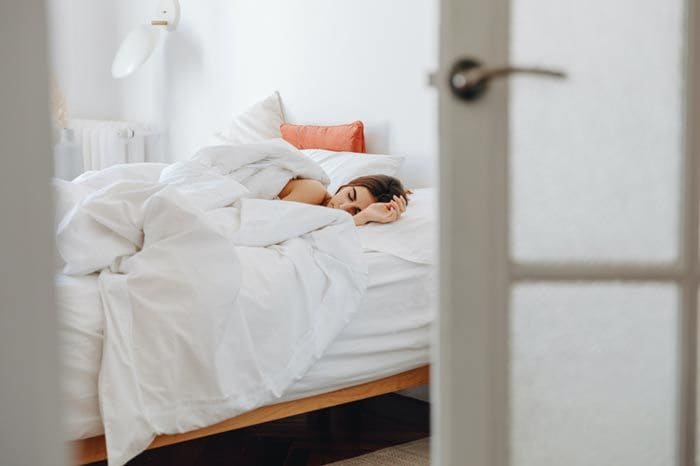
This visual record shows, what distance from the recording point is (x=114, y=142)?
514 cm

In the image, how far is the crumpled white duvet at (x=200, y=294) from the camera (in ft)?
7.51

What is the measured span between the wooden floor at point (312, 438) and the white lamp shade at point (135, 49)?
2377 mm

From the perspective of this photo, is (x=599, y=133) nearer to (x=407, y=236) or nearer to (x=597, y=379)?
(x=597, y=379)

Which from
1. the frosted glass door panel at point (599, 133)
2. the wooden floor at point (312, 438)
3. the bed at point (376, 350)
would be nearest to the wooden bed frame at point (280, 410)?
the bed at point (376, 350)

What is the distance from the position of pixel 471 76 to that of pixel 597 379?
1.69 feet

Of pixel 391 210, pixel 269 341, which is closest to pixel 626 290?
pixel 269 341

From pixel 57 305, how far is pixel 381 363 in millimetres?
1638

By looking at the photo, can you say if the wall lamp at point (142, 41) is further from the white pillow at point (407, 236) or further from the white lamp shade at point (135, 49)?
the white pillow at point (407, 236)

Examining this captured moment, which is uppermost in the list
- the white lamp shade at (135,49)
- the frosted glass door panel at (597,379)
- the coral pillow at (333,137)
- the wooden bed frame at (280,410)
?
the white lamp shade at (135,49)

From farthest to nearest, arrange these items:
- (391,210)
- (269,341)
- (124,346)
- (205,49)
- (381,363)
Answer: (205,49) < (391,210) < (381,363) < (269,341) < (124,346)

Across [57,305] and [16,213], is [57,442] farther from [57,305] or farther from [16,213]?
[16,213]

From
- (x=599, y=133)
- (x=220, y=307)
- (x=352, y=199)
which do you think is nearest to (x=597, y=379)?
(x=599, y=133)

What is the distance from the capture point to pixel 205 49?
16.1 ft

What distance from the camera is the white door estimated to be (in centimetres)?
142
